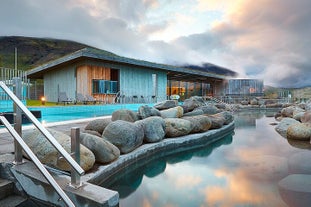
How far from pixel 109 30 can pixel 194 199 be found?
1225 inches

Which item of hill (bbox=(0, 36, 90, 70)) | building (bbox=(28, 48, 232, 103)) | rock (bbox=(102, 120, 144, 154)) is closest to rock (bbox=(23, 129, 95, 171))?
rock (bbox=(102, 120, 144, 154))

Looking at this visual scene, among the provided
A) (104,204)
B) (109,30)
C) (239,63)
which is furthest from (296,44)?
(104,204)

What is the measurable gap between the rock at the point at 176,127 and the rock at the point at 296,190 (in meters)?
2.46

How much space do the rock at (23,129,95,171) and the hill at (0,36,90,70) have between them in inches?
1758

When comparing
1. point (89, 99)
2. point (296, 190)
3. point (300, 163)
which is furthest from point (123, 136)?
point (89, 99)

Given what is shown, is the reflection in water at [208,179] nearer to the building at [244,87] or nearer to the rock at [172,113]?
the rock at [172,113]

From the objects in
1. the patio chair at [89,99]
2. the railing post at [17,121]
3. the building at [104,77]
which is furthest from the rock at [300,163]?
the building at [104,77]

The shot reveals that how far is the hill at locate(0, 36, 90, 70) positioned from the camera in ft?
139

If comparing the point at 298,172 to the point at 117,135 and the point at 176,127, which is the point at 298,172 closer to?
the point at 176,127

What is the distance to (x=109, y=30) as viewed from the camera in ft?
102

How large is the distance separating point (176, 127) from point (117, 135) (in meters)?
2.02

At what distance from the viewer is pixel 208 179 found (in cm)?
350

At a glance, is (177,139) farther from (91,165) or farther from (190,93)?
(190,93)

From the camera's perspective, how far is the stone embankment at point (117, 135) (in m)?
2.58
